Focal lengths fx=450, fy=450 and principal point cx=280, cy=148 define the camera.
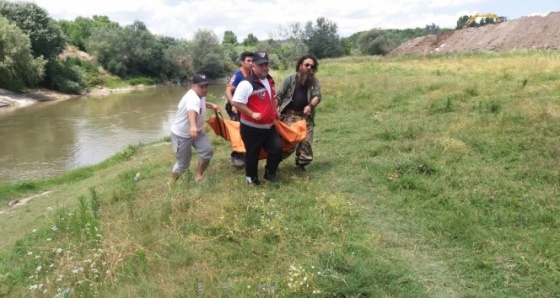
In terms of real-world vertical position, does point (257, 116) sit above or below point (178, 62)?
below

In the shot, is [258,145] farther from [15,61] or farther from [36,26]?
[36,26]

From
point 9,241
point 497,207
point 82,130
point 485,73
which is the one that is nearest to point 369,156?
point 497,207

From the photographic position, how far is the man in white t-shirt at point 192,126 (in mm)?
5961

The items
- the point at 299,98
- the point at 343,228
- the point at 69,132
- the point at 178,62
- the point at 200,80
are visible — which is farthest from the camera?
the point at 178,62

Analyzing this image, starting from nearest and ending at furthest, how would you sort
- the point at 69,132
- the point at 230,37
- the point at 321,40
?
the point at 69,132 → the point at 321,40 → the point at 230,37

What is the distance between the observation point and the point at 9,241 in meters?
7.00

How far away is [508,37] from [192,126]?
40021 mm

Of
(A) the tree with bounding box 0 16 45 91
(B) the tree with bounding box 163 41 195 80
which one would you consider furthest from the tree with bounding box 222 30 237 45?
(A) the tree with bounding box 0 16 45 91

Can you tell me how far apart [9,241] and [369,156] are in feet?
19.2

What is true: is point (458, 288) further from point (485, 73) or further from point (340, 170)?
point (485, 73)

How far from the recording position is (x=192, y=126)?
5879 millimetres

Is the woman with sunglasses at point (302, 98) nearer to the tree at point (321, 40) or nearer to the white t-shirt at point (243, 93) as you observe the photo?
the white t-shirt at point (243, 93)

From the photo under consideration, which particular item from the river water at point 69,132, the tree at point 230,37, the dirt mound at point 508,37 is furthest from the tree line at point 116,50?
the tree at point 230,37

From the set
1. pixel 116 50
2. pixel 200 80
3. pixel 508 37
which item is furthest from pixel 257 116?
pixel 116 50
